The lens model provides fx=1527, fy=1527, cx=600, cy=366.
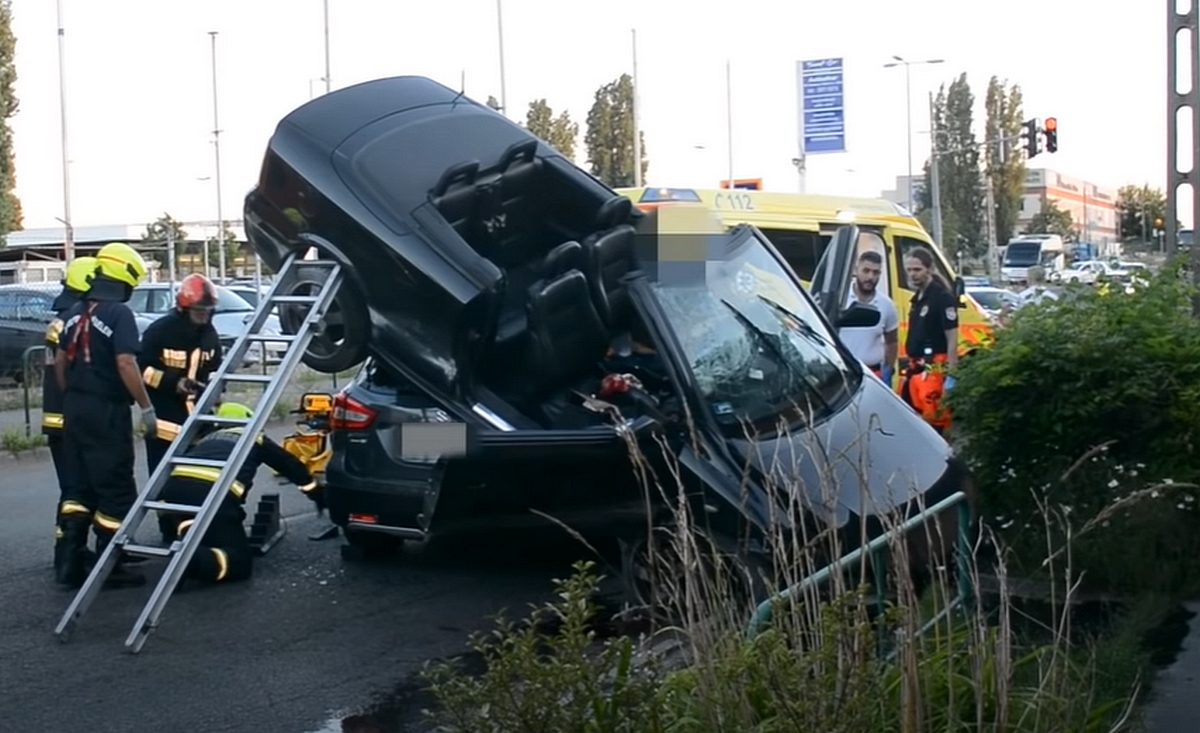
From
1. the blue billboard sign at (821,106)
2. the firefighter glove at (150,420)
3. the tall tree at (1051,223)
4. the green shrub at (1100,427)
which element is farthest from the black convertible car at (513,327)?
the tall tree at (1051,223)

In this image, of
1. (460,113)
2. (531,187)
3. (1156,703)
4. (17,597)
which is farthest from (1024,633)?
(17,597)

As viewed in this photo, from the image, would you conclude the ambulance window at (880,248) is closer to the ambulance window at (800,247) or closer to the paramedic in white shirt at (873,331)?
the ambulance window at (800,247)

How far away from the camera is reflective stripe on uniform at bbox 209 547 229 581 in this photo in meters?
7.90

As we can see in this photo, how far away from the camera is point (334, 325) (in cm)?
780

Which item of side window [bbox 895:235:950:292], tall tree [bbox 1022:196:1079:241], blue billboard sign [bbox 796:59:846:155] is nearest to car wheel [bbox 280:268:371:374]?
side window [bbox 895:235:950:292]

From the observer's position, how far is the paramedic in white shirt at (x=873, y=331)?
1056cm

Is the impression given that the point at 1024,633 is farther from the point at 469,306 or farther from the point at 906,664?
the point at 469,306

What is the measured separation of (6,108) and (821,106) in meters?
19.1

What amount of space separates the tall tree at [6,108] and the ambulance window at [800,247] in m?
26.1

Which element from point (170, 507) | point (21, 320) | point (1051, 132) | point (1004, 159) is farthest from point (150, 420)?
point (1004, 159)

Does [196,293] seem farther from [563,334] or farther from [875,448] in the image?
[875,448]

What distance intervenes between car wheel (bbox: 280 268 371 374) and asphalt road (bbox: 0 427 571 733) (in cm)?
119

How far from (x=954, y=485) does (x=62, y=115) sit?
3460cm

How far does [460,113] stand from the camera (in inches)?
326
